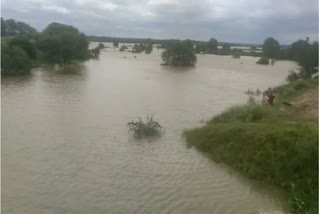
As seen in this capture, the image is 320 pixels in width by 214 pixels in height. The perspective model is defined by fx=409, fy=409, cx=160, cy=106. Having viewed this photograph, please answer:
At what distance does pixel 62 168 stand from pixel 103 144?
2.52m

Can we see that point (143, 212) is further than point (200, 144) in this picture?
No

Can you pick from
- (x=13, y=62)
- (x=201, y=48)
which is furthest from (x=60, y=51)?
(x=201, y=48)

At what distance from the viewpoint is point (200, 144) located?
12.3 m

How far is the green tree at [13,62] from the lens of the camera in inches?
1223

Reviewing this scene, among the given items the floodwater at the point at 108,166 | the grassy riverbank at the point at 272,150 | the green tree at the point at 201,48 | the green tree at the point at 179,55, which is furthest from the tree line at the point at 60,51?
the green tree at the point at 201,48

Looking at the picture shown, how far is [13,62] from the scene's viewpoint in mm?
31594

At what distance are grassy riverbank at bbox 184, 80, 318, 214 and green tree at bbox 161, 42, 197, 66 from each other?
34248mm

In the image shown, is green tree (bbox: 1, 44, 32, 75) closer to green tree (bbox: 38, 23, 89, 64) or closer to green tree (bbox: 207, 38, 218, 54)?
green tree (bbox: 38, 23, 89, 64)

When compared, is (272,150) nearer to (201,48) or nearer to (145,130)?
(145,130)

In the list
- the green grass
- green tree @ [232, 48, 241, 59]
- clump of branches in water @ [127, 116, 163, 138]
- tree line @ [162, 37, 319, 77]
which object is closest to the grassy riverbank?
clump of branches in water @ [127, 116, 163, 138]

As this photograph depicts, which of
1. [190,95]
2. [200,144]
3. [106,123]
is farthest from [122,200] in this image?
[190,95]

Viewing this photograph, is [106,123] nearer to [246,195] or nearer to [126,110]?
[126,110]

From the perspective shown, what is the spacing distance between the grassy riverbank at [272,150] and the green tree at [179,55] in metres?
34.2

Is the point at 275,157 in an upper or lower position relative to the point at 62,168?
upper
